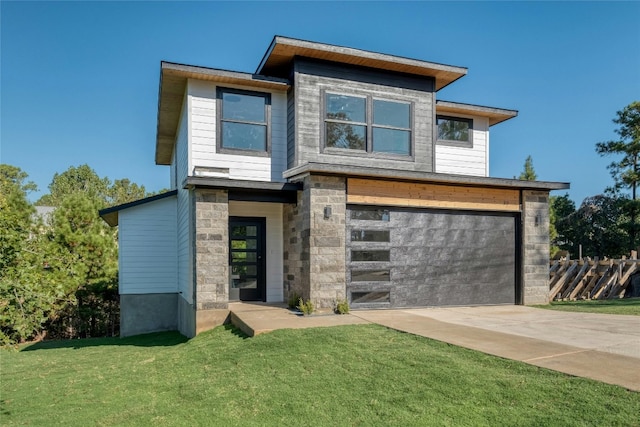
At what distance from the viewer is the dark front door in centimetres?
1080

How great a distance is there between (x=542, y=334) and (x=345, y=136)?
633 cm

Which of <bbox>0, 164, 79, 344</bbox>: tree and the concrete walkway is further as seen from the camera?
the concrete walkway

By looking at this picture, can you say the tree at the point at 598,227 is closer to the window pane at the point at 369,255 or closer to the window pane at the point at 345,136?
the window pane at the point at 345,136

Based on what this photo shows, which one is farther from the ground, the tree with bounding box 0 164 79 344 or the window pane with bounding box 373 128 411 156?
the window pane with bounding box 373 128 411 156

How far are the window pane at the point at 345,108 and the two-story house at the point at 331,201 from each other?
3 centimetres

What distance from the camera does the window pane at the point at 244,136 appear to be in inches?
398

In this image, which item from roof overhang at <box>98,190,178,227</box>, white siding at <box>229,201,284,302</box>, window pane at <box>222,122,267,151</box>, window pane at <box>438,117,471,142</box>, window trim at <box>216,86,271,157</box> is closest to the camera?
window trim at <box>216,86,271,157</box>

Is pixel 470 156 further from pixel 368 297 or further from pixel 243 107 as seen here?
pixel 243 107

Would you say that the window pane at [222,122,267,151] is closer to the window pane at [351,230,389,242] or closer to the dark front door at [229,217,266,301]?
the dark front door at [229,217,266,301]

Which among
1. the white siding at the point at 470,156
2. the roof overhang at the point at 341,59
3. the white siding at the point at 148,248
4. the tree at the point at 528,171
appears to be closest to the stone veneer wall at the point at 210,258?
the roof overhang at the point at 341,59

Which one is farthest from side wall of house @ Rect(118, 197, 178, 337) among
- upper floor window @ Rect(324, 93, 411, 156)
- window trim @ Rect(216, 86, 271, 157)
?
upper floor window @ Rect(324, 93, 411, 156)

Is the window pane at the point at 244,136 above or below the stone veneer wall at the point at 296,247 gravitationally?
above

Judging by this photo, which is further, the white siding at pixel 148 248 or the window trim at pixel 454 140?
the window trim at pixel 454 140

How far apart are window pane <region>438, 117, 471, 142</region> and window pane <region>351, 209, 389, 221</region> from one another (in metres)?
A: 4.31
